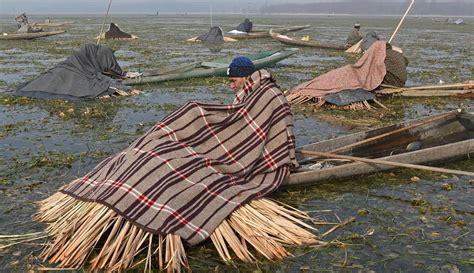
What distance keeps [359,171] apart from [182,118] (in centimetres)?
256

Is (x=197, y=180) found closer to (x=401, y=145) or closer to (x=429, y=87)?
(x=401, y=145)

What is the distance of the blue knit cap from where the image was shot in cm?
526

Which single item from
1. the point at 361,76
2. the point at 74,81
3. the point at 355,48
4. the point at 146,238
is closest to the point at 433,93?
the point at 361,76

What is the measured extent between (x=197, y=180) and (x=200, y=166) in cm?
21

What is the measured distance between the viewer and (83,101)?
37.8 feet

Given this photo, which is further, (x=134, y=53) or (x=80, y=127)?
(x=134, y=53)

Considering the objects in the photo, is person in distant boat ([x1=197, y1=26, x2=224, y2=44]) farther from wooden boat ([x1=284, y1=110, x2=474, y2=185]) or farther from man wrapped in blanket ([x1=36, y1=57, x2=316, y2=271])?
man wrapped in blanket ([x1=36, y1=57, x2=316, y2=271])

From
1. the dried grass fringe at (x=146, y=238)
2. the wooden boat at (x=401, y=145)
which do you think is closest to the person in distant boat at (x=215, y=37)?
the wooden boat at (x=401, y=145)

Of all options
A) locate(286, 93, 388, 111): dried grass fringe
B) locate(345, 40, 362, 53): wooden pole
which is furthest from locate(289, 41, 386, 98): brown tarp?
locate(345, 40, 362, 53): wooden pole

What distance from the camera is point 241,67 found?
17.3ft

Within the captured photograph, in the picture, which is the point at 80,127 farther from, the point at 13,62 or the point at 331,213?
the point at 13,62

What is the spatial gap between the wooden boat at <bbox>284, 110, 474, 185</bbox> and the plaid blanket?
1.96 feet

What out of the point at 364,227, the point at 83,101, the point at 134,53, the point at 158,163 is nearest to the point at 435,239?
the point at 364,227

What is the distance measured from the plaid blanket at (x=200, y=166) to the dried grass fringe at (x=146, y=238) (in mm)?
103
